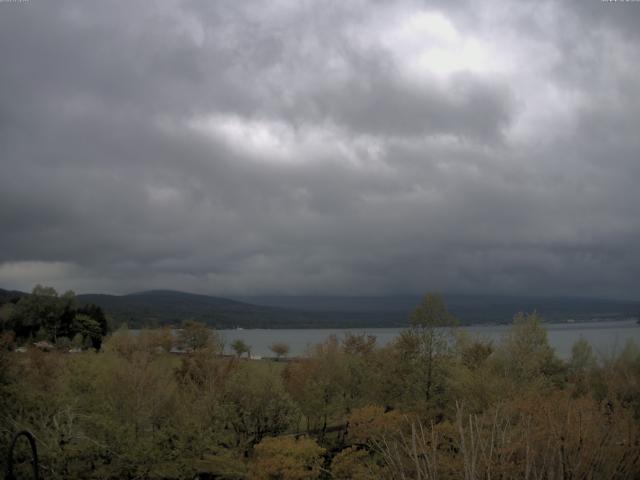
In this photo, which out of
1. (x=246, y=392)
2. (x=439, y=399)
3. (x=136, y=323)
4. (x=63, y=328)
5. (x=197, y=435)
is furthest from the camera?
(x=136, y=323)

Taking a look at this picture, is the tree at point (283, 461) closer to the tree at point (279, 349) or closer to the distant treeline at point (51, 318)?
the tree at point (279, 349)

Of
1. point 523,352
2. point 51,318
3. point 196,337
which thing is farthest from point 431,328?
point 51,318

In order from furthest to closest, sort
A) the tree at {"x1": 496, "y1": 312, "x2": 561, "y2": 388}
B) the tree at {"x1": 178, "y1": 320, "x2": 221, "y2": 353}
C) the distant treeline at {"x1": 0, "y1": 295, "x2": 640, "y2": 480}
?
the tree at {"x1": 178, "y1": 320, "x2": 221, "y2": 353}, the tree at {"x1": 496, "y1": 312, "x2": 561, "y2": 388}, the distant treeline at {"x1": 0, "y1": 295, "x2": 640, "y2": 480}

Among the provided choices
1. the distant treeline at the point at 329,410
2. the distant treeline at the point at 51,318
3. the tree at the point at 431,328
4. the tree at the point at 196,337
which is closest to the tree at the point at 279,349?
the tree at the point at 196,337

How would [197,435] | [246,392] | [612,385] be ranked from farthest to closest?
[612,385] → [246,392] → [197,435]

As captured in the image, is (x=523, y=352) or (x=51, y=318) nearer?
(x=523, y=352)

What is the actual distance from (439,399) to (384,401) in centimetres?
440

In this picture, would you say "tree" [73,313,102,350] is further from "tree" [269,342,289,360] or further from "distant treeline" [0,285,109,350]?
"tree" [269,342,289,360]

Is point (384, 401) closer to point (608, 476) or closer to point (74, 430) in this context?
point (74, 430)

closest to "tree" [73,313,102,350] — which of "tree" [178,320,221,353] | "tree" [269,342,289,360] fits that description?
"tree" [178,320,221,353]

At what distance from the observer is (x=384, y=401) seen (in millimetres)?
42906

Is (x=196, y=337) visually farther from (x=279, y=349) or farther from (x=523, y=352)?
(x=523, y=352)

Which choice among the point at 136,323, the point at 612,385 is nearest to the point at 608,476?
the point at 612,385

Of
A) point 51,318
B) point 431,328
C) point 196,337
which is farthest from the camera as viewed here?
point 51,318
